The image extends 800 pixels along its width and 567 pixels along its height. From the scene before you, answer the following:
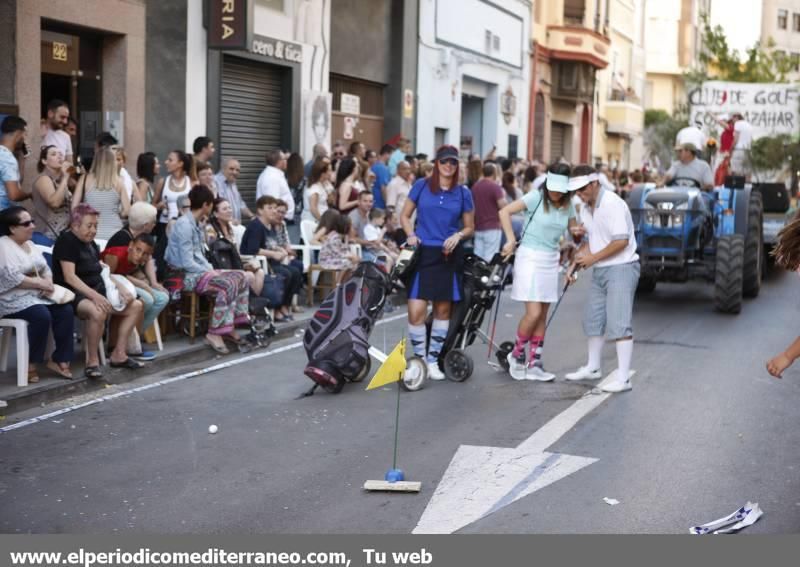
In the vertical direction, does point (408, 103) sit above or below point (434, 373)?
above

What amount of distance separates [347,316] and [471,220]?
4.16 feet

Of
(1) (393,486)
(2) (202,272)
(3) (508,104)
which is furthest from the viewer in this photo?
(3) (508,104)

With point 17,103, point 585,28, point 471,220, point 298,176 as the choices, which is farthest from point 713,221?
point 585,28

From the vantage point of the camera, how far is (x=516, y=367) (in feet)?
33.8

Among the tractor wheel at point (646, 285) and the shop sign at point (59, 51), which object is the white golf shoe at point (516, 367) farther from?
the shop sign at point (59, 51)

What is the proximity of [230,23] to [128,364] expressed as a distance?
812 cm

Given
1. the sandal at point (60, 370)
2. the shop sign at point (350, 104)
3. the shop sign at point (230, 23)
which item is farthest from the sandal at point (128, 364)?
the shop sign at point (350, 104)

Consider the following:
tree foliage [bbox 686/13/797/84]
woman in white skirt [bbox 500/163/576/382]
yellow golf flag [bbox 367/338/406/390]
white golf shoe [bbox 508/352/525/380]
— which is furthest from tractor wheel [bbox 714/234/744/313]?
tree foliage [bbox 686/13/797/84]

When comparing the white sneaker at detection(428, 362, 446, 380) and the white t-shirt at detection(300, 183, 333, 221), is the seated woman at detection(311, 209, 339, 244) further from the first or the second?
the white sneaker at detection(428, 362, 446, 380)

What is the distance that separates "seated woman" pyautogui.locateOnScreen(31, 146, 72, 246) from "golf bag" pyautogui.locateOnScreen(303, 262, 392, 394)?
305cm

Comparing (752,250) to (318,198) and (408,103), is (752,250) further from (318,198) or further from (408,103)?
(408,103)

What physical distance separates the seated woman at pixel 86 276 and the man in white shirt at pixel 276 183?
5.26 meters

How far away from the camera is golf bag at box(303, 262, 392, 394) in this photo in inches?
379

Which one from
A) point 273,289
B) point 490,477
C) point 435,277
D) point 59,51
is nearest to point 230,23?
point 59,51
